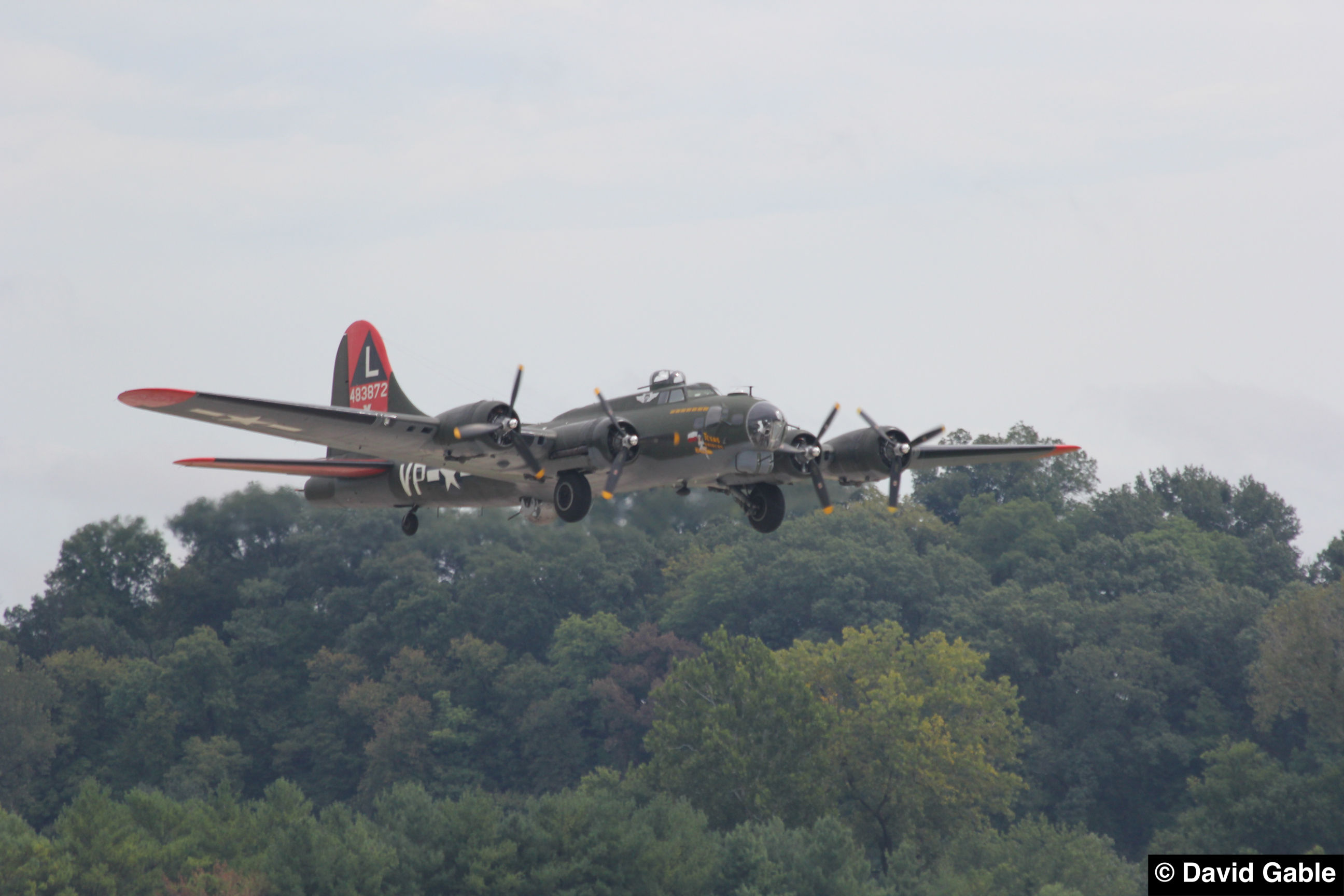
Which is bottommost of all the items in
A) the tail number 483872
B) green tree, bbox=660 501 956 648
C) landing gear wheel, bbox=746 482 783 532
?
green tree, bbox=660 501 956 648

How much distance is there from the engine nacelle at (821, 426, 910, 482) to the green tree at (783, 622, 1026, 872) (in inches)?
2642

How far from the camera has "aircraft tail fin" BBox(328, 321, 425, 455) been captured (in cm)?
4962

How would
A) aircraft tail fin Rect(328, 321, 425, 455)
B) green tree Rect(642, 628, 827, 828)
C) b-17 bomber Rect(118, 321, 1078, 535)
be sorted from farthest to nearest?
1. green tree Rect(642, 628, 827, 828)
2. aircraft tail fin Rect(328, 321, 425, 455)
3. b-17 bomber Rect(118, 321, 1078, 535)

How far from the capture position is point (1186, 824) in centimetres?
10162

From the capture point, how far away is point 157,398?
1476 inches

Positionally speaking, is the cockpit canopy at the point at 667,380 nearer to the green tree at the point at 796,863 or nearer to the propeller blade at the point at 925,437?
the propeller blade at the point at 925,437

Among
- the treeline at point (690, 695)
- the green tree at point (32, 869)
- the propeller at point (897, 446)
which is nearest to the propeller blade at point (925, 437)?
the propeller at point (897, 446)

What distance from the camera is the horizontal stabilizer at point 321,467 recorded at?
150ft

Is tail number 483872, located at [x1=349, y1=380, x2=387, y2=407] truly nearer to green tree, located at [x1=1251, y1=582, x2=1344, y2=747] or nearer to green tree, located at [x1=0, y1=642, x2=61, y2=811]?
green tree, located at [x1=1251, y1=582, x2=1344, y2=747]

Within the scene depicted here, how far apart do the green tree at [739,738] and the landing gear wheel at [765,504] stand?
62022 mm

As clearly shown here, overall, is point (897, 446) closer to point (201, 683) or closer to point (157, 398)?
point (157, 398)

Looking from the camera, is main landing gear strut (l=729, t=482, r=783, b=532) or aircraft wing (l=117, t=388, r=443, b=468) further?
main landing gear strut (l=729, t=482, r=783, b=532)

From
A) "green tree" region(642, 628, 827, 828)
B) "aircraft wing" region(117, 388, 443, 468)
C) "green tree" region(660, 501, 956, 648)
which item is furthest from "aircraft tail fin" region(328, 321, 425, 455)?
"green tree" region(660, 501, 956, 648)

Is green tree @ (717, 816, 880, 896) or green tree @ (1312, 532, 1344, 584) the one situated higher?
green tree @ (1312, 532, 1344, 584)
